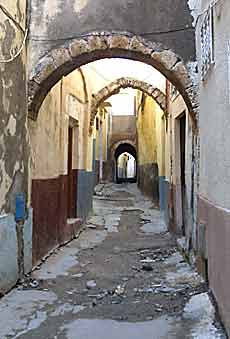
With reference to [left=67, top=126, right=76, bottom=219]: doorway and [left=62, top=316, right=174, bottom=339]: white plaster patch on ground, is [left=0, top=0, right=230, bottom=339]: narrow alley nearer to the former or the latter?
[left=62, top=316, right=174, bottom=339]: white plaster patch on ground

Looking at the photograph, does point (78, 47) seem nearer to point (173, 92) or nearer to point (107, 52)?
point (107, 52)

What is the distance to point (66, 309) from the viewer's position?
4.74m

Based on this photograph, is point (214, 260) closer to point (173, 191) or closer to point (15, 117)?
point (15, 117)

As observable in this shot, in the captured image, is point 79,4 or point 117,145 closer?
point 79,4

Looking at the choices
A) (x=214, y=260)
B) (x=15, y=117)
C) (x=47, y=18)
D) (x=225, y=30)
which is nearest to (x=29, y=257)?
(x=15, y=117)

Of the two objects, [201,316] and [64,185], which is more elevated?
[64,185]

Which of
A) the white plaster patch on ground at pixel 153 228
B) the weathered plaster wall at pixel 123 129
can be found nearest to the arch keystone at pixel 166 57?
the white plaster patch on ground at pixel 153 228

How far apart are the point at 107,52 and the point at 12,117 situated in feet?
5.96

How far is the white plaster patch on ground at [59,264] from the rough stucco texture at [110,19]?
9.31ft

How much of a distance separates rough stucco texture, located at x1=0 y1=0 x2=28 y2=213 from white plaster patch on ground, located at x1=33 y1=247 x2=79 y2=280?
121 cm

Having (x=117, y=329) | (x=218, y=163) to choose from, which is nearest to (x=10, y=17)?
(x=218, y=163)

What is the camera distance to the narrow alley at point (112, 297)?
159 inches

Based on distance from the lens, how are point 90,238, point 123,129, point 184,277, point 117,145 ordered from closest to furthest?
point 184,277 → point 90,238 → point 117,145 → point 123,129

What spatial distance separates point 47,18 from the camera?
21.1 ft
